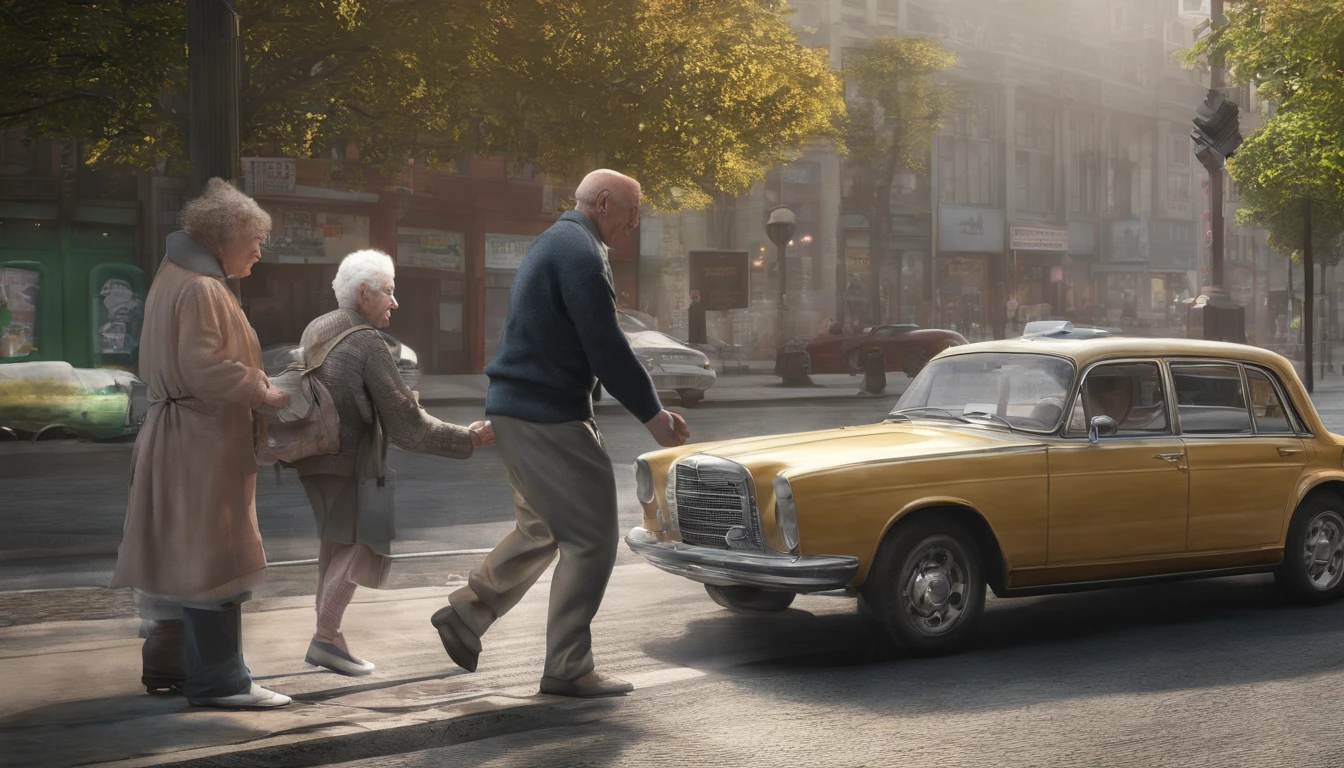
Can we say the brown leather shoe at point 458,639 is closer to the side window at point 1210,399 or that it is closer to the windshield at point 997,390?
the windshield at point 997,390

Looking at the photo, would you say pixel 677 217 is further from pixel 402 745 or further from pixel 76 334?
pixel 402 745

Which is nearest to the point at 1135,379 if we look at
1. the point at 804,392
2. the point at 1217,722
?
the point at 1217,722

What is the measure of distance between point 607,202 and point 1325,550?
16.1 ft

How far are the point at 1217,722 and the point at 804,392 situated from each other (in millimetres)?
25154

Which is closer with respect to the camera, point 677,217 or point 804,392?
point 804,392

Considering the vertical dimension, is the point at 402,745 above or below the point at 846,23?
below

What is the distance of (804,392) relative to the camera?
30.8 m

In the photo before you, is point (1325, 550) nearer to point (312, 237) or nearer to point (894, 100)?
point (312, 237)

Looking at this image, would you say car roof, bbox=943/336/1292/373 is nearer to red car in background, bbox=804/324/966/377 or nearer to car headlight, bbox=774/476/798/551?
car headlight, bbox=774/476/798/551

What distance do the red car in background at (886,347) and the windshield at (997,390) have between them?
27033mm

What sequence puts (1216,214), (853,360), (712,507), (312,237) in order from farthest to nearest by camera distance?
(853,360) < (312,237) < (1216,214) < (712,507)

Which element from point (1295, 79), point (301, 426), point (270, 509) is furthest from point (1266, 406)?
point (1295, 79)

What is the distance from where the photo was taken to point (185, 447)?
5340mm

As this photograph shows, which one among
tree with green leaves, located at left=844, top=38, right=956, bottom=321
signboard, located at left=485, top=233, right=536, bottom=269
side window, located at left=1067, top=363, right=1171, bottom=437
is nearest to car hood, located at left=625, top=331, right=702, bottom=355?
signboard, located at left=485, top=233, right=536, bottom=269
